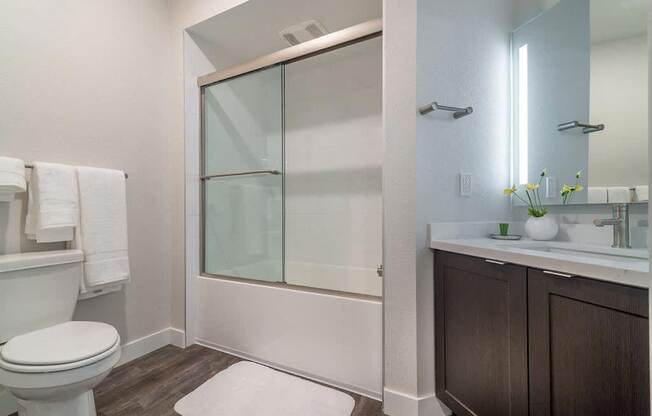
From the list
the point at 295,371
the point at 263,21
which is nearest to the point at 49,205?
the point at 295,371

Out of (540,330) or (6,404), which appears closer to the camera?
(540,330)

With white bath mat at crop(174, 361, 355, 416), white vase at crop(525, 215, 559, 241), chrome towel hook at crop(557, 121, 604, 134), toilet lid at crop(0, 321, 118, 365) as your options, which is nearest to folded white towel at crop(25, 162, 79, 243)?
toilet lid at crop(0, 321, 118, 365)

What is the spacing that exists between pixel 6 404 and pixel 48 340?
0.56m

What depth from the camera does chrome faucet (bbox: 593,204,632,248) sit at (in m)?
1.23

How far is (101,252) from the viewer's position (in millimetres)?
1632

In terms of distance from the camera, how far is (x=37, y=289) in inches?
53.3

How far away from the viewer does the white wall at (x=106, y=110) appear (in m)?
1.46

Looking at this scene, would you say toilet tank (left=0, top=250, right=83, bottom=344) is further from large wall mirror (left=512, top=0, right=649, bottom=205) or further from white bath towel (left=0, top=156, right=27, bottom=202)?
large wall mirror (left=512, top=0, right=649, bottom=205)

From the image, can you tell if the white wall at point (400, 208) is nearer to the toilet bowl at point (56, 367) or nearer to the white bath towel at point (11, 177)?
the toilet bowl at point (56, 367)

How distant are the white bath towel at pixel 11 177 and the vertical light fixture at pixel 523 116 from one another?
8.39 ft

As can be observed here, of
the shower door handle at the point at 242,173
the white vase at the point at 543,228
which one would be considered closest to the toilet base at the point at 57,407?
the shower door handle at the point at 242,173

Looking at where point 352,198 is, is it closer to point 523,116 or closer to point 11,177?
point 523,116

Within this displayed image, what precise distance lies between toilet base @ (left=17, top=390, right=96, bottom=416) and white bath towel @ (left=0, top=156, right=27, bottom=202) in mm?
894

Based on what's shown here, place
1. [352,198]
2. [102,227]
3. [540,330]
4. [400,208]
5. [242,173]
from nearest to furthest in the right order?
[540,330]
[400,208]
[102,227]
[242,173]
[352,198]
